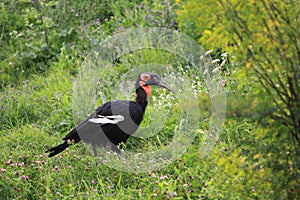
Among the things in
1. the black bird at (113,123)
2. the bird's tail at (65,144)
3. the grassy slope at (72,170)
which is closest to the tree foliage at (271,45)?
the grassy slope at (72,170)

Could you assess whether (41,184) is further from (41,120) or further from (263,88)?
(263,88)

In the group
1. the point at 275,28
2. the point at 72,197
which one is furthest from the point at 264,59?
the point at 72,197

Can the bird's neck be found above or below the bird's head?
below

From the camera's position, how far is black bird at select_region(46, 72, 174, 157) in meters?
5.00

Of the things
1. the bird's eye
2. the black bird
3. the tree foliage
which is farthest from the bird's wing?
the tree foliage

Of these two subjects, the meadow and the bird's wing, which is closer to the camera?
the meadow

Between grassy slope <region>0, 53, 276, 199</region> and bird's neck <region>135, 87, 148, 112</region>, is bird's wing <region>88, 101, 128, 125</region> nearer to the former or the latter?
bird's neck <region>135, 87, 148, 112</region>

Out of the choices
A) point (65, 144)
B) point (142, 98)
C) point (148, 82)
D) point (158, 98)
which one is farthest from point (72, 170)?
point (158, 98)

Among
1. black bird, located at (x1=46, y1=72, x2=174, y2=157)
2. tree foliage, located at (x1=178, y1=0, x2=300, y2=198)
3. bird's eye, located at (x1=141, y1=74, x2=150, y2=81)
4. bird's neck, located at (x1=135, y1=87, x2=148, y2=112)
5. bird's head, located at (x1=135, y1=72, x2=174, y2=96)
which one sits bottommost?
black bird, located at (x1=46, y1=72, x2=174, y2=157)

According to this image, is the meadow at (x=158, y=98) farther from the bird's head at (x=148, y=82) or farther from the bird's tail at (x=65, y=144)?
the bird's head at (x=148, y=82)

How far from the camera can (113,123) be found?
16.4ft

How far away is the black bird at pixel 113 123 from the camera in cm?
500

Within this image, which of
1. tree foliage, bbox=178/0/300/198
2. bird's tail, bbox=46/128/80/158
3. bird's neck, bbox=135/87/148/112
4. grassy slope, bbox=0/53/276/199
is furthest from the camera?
bird's neck, bbox=135/87/148/112

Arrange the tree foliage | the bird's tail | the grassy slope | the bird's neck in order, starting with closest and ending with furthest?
1. the tree foliage
2. the grassy slope
3. the bird's tail
4. the bird's neck
